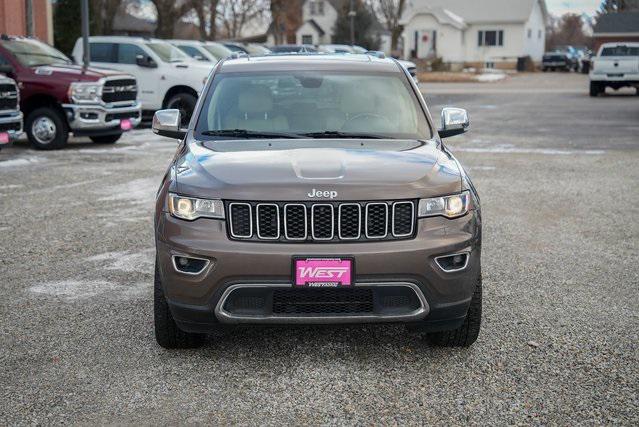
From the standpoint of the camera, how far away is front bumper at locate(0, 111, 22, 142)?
45.2ft

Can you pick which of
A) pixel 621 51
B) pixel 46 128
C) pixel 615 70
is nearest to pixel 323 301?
pixel 46 128

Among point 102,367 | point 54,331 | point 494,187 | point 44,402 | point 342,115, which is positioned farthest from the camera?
point 494,187

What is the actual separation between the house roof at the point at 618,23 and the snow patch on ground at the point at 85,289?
65.8 m

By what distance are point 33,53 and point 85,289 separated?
447 inches

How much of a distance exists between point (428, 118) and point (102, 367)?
8.84 ft

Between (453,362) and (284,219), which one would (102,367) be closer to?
(284,219)

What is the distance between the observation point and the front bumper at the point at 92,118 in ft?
51.2

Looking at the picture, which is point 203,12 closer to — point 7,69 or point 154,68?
point 154,68

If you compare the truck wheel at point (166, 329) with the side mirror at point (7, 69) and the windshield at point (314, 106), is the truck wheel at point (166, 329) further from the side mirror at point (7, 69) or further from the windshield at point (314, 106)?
the side mirror at point (7, 69)

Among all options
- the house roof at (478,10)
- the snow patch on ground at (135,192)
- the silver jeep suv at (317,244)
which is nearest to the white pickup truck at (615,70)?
the snow patch on ground at (135,192)

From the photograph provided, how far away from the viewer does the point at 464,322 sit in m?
4.99

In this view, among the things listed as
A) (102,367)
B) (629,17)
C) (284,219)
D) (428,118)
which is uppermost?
(629,17)

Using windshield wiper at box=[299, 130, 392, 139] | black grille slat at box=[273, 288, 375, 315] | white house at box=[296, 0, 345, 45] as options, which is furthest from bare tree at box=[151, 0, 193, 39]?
white house at box=[296, 0, 345, 45]

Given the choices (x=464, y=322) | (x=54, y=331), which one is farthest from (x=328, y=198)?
(x=54, y=331)
